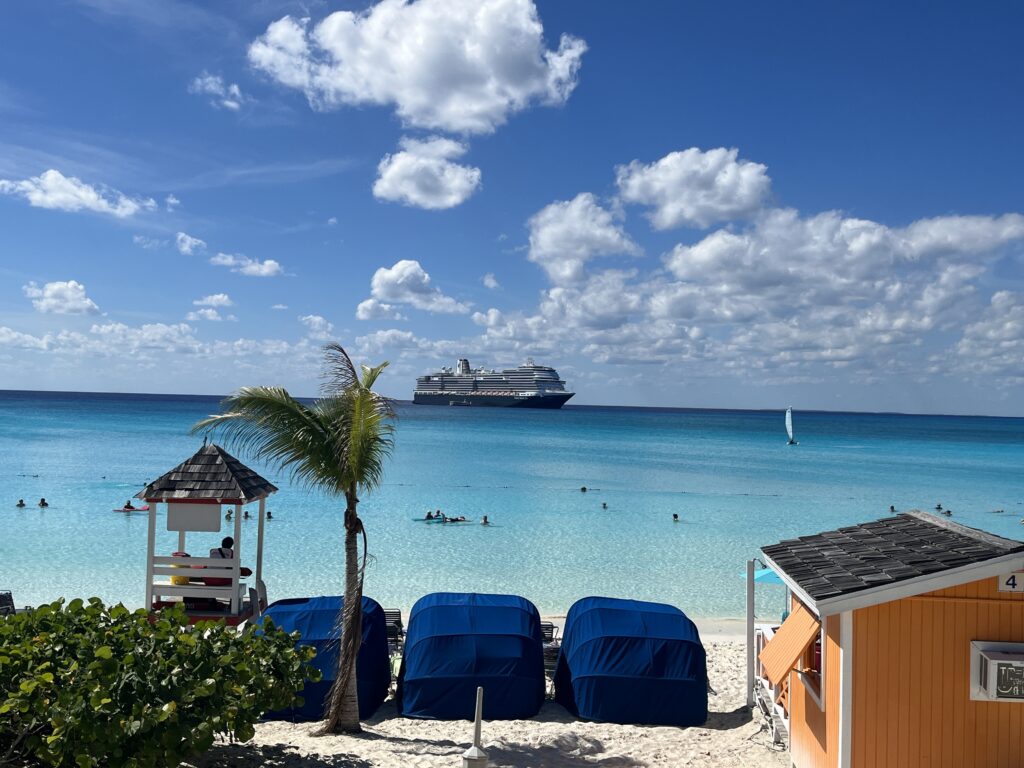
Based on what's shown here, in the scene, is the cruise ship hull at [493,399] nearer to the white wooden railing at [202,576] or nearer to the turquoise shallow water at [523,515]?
the turquoise shallow water at [523,515]

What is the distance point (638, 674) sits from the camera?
1105cm

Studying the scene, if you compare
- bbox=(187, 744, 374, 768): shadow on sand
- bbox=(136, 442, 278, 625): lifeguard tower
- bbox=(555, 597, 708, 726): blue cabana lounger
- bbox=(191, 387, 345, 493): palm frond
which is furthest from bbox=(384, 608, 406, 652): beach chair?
bbox=(187, 744, 374, 768): shadow on sand

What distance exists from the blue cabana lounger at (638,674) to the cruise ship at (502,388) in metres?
154

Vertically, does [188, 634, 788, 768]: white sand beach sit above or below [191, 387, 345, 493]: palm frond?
below

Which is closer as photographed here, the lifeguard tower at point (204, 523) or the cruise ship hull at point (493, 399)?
the lifeguard tower at point (204, 523)

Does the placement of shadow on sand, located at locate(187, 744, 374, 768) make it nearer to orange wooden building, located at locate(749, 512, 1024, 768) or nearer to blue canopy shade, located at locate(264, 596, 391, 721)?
blue canopy shade, located at locate(264, 596, 391, 721)

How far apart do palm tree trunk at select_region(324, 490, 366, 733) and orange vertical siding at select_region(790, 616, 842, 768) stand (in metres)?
5.30

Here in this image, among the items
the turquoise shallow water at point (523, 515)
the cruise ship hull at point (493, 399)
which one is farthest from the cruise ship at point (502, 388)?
the turquoise shallow water at point (523, 515)

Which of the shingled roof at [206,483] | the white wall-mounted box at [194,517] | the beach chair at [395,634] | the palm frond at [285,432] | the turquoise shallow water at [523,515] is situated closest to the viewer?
the palm frond at [285,432]

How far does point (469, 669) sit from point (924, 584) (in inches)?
248

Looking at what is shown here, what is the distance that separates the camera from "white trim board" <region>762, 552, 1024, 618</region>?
265 inches

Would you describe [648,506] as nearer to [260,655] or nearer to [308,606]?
[308,606]

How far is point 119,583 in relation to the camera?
20344mm

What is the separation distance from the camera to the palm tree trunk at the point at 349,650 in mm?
10016
